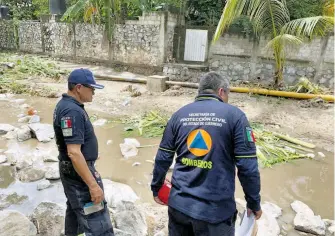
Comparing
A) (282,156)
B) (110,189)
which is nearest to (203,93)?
(110,189)

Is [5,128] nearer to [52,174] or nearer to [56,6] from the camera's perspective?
[52,174]

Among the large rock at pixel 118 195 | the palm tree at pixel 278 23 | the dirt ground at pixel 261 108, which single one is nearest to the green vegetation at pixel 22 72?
Answer: the dirt ground at pixel 261 108

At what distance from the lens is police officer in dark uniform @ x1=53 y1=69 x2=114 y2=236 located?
7.16 feet

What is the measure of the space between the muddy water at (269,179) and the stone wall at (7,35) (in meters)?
13.3

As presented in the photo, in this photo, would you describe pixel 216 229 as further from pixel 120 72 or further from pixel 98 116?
pixel 120 72

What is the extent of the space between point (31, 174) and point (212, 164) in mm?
3398

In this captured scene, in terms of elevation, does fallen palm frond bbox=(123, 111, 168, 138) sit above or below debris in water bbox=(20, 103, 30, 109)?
above

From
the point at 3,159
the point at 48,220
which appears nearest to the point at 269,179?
the point at 48,220

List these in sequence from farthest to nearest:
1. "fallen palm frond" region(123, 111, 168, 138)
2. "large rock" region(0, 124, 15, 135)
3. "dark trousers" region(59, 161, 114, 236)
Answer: "fallen palm frond" region(123, 111, 168, 138) → "large rock" region(0, 124, 15, 135) → "dark trousers" region(59, 161, 114, 236)

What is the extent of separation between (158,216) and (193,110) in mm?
1934

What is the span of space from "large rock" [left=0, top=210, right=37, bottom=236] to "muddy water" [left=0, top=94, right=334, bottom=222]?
823 millimetres

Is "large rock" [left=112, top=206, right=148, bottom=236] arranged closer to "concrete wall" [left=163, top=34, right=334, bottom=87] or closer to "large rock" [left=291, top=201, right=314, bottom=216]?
"large rock" [left=291, top=201, right=314, bottom=216]

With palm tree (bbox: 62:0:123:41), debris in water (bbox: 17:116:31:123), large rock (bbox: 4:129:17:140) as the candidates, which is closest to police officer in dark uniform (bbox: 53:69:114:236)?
large rock (bbox: 4:129:17:140)

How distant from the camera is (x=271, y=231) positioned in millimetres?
3227
